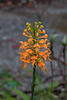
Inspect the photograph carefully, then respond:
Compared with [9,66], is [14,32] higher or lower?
higher

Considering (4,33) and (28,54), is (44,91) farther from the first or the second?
(4,33)

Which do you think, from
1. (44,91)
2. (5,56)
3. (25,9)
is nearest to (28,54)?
(44,91)

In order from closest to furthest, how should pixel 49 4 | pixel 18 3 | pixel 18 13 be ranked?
pixel 18 13 → pixel 49 4 → pixel 18 3

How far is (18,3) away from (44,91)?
5456 mm

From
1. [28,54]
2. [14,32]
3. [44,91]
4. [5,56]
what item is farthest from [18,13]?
[28,54]

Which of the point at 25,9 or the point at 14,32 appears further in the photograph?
the point at 25,9

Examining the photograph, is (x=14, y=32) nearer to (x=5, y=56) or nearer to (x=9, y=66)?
(x=5, y=56)

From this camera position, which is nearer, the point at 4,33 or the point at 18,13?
the point at 4,33

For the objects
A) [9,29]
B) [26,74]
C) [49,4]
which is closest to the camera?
[26,74]

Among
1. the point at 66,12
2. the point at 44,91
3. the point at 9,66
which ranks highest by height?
the point at 66,12

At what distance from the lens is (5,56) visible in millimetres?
3406

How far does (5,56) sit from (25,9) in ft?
10.9

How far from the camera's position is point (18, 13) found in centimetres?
601

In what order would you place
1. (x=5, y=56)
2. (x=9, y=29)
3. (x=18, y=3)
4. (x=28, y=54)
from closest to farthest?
(x=28, y=54) < (x=5, y=56) < (x=9, y=29) < (x=18, y=3)
